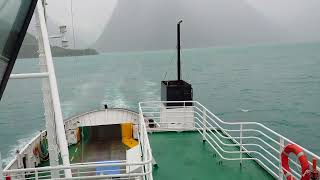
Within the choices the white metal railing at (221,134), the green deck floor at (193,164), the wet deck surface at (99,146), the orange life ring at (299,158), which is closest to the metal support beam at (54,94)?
the green deck floor at (193,164)

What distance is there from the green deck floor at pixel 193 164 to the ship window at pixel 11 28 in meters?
6.66

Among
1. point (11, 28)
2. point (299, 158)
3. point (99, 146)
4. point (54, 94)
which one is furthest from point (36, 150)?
point (11, 28)

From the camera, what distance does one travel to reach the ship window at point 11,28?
5.09ft

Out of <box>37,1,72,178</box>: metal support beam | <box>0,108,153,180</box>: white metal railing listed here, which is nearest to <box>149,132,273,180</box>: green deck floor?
<box>0,108,153,180</box>: white metal railing

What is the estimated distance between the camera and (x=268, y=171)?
7961 mm

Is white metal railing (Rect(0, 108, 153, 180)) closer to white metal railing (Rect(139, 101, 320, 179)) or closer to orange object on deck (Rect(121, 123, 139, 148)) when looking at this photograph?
white metal railing (Rect(139, 101, 320, 179))

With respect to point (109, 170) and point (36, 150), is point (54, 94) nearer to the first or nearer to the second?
point (109, 170)

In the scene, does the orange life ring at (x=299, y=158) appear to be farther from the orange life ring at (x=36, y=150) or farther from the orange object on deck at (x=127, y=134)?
the orange object on deck at (x=127, y=134)

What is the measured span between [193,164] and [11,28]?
25.1 ft

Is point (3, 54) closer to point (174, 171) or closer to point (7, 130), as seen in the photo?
point (174, 171)

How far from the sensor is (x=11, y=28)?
1.63 meters

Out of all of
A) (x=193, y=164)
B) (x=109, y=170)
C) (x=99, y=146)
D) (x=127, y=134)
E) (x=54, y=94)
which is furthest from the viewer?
(x=127, y=134)

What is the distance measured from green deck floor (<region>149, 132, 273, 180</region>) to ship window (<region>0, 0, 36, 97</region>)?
6.66 meters

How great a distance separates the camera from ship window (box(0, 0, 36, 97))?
155cm
